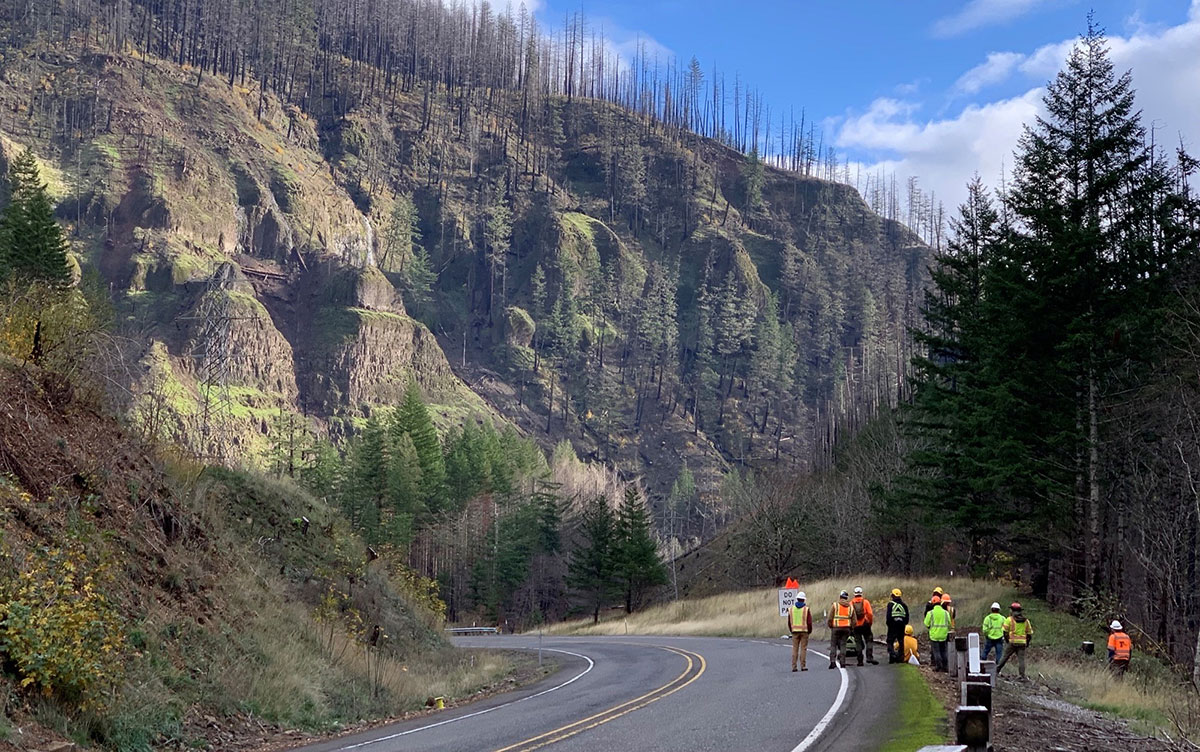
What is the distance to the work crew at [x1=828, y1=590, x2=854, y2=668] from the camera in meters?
20.5

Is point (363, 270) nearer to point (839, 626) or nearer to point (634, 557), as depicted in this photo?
point (634, 557)

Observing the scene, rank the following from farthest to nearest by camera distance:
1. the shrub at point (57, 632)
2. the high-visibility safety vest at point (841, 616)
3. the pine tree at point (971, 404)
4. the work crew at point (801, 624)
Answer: the pine tree at point (971, 404) → the high-visibility safety vest at point (841, 616) → the work crew at point (801, 624) → the shrub at point (57, 632)

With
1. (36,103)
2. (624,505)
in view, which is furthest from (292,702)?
(36,103)

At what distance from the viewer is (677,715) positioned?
14453mm

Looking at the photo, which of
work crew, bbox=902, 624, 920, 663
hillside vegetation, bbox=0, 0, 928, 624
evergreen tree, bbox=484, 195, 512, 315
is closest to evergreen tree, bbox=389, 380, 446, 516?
hillside vegetation, bbox=0, 0, 928, 624

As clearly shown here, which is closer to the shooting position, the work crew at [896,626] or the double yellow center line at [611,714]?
the double yellow center line at [611,714]

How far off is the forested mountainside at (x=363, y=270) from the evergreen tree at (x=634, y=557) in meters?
37.6

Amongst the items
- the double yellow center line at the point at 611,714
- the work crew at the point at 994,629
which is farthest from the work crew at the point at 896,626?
the double yellow center line at the point at 611,714

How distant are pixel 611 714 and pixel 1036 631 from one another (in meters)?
17.4

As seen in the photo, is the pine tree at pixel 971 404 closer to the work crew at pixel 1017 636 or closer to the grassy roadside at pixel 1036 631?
the grassy roadside at pixel 1036 631

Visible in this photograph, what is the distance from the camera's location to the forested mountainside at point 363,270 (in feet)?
412

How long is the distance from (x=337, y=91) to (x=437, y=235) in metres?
36.5

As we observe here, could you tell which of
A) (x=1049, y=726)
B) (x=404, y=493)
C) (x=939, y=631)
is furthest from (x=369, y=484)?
(x=1049, y=726)

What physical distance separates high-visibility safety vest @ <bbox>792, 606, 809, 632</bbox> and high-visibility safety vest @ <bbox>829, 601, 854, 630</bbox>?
0.62 metres
